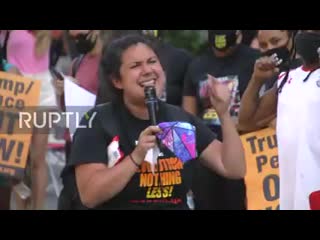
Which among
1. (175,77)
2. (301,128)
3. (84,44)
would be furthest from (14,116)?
(301,128)

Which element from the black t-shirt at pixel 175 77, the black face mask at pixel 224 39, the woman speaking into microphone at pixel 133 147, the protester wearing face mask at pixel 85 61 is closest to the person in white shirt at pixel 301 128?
the woman speaking into microphone at pixel 133 147

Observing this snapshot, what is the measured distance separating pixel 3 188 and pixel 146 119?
7.12 feet

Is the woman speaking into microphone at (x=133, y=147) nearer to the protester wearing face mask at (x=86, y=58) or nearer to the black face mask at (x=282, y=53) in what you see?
the black face mask at (x=282, y=53)

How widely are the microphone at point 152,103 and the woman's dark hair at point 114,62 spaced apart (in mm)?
205

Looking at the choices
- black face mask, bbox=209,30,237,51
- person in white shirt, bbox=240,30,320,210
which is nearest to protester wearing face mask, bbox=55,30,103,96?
black face mask, bbox=209,30,237,51

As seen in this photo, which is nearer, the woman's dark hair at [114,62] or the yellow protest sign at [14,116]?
the woman's dark hair at [114,62]

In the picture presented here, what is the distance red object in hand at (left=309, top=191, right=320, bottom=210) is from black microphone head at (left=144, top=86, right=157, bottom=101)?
894mm

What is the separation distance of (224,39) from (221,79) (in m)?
0.30

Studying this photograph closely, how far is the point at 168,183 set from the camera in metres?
4.03

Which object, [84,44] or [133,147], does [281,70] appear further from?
[84,44]

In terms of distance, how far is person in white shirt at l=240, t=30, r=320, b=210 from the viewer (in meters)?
4.13

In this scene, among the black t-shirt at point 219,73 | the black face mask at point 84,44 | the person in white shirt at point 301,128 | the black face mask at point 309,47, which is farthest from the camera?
the black face mask at point 84,44

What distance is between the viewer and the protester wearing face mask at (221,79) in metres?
5.59

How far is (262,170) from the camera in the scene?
5.52 meters
